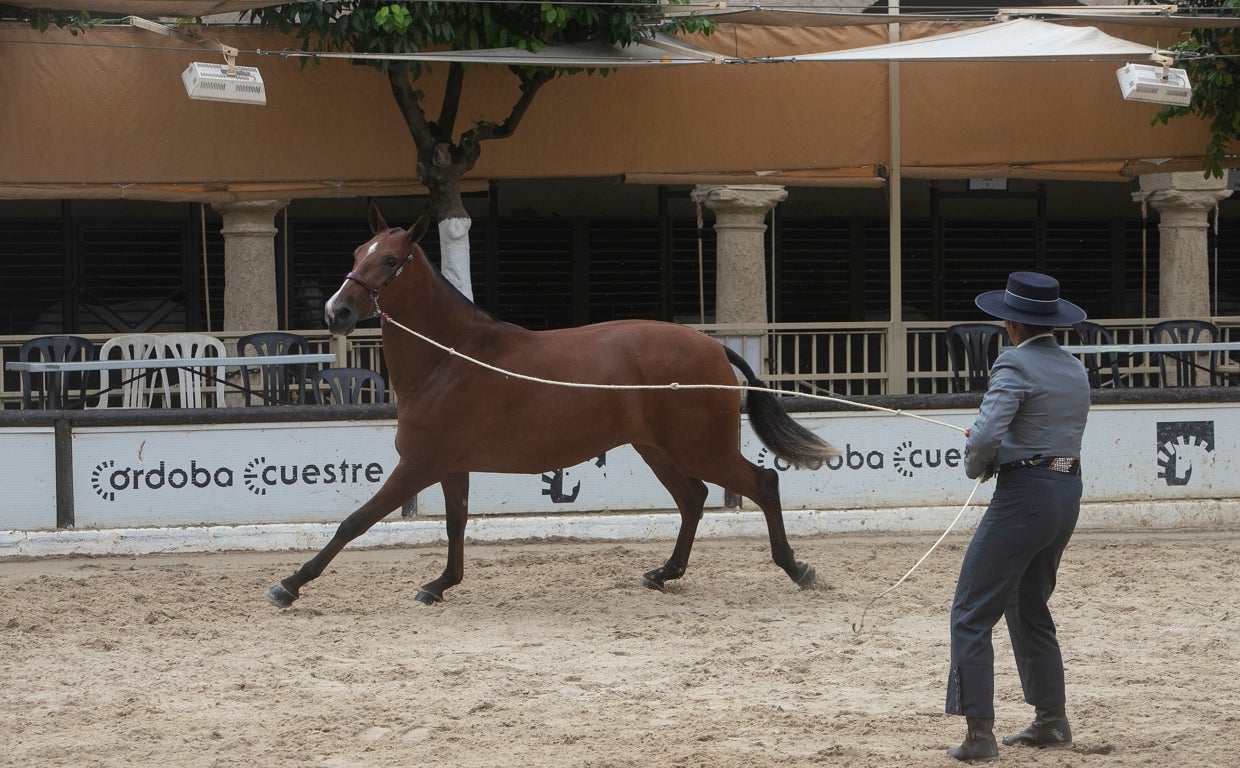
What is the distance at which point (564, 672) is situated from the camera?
634cm

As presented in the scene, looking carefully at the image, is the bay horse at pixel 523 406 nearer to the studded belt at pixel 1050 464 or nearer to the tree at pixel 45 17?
the studded belt at pixel 1050 464

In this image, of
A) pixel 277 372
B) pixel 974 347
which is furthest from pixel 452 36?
pixel 974 347

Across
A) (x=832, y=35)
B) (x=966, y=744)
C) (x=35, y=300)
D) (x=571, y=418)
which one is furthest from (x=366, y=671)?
(x=35, y=300)

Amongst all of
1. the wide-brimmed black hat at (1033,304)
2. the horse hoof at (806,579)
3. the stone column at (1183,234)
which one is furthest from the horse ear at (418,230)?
the stone column at (1183,234)

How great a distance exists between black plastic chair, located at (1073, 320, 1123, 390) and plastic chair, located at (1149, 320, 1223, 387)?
0.46 metres

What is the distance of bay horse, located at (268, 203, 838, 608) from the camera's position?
780cm

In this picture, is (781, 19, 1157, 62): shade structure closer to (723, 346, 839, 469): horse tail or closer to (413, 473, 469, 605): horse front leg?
(723, 346, 839, 469): horse tail

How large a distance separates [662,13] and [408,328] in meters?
5.34

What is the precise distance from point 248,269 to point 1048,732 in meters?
10.4

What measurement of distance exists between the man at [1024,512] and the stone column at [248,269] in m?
9.98

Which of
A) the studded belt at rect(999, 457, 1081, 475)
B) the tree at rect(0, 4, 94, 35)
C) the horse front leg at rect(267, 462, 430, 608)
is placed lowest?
the horse front leg at rect(267, 462, 430, 608)

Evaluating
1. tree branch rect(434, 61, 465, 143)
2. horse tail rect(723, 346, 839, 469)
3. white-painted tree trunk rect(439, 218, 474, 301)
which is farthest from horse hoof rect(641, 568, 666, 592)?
tree branch rect(434, 61, 465, 143)

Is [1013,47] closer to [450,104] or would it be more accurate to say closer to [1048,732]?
[450,104]

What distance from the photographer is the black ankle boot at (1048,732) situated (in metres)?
5.04
